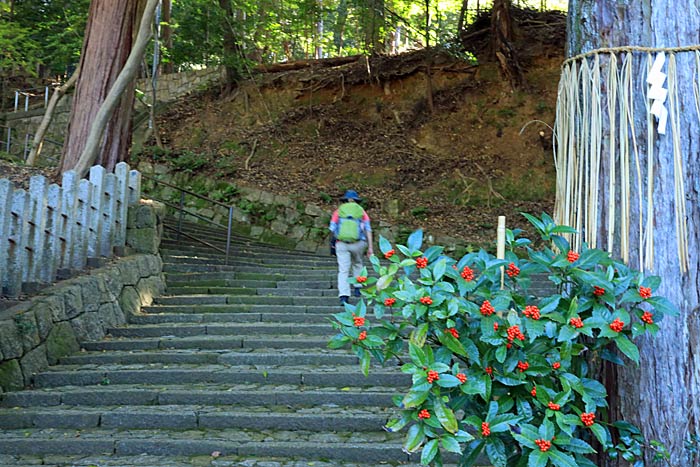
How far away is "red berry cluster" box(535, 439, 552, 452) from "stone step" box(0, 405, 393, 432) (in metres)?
3.67

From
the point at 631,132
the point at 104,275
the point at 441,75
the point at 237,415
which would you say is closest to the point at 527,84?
the point at 441,75

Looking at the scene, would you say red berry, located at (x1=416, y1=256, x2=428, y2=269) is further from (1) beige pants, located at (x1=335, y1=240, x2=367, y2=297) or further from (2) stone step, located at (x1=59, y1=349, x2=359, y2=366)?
(1) beige pants, located at (x1=335, y1=240, x2=367, y2=297)

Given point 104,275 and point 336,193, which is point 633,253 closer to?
point 104,275

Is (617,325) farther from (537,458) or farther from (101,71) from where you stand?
(101,71)

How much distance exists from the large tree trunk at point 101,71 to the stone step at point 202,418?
524 centimetres

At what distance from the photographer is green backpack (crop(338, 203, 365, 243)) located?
797cm

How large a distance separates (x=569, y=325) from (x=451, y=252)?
38.6 ft

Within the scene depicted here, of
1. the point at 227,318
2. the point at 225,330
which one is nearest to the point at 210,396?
the point at 225,330

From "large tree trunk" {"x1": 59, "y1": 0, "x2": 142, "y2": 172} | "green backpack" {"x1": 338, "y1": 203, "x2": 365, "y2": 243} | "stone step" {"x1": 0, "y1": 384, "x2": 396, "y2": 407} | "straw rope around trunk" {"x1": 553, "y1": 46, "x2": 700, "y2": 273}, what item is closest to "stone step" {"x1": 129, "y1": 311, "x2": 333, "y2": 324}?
"green backpack" {"x1": 338, "y1": 203, "x2": 365, "y2": 243}

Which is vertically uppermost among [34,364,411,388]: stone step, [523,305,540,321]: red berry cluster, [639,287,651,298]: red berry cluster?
[639,287,651,298]: red berry cluster

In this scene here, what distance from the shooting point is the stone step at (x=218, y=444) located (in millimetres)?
5211

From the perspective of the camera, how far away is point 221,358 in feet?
23.8

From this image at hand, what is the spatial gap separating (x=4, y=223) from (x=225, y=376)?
8.27 feet

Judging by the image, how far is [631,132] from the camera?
235 cm
